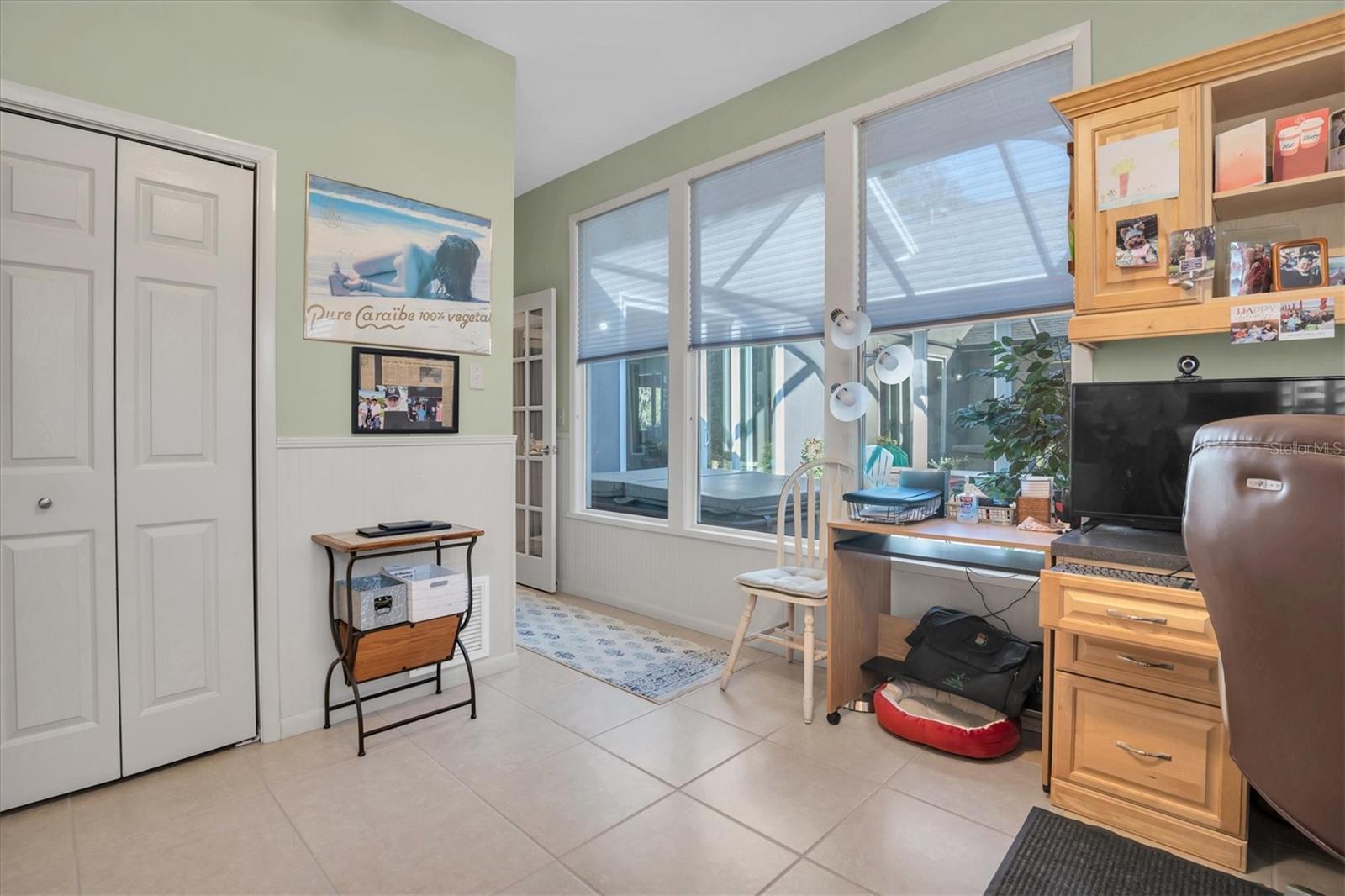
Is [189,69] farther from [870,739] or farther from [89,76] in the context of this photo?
[870,739]

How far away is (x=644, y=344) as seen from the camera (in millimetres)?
4348

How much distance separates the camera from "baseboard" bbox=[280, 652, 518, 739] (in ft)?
8.66

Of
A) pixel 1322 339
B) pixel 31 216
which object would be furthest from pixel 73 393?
pixel 1322 339

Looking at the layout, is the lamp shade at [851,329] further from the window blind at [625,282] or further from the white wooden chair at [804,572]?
the window blind at [625,282]

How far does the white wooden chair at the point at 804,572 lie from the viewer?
9.18 feet

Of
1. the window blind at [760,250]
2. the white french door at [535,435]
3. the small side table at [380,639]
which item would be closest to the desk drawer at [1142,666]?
the window blind at [760,250]

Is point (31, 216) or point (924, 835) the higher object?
point (31, 216)

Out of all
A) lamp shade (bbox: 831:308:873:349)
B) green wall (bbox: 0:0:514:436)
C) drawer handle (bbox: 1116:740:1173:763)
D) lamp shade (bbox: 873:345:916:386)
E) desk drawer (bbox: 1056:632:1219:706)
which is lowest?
drawer handle (bbox: 1116:740:1173:763)

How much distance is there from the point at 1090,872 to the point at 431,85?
12.5 feet

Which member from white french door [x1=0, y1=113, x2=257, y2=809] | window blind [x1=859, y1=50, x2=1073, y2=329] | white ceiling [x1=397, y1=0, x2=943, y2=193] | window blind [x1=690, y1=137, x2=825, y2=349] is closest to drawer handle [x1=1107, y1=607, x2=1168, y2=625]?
window blind [x1=859, y1=50, x2=1073, y2=329]

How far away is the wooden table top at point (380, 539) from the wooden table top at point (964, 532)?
156 centimetres

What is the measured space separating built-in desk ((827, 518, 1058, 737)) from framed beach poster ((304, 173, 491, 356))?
76.8 inches

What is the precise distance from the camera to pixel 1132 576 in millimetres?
1895

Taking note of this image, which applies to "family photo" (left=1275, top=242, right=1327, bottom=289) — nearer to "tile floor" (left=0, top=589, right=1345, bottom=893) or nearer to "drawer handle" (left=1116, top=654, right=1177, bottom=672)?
"drawer handle" (left=1116, top=654, right=1177, bottom=672)
